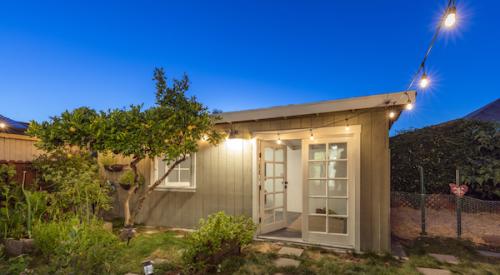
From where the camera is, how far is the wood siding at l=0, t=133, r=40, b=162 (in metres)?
5.76

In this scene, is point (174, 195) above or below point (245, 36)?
below

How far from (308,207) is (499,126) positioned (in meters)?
5.68

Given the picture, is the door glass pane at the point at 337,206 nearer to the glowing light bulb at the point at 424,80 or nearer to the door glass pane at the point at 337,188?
the door glass pane at the point at 337,188

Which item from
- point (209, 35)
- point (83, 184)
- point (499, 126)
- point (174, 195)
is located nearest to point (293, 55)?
point (209, 35)

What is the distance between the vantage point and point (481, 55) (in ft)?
69.0

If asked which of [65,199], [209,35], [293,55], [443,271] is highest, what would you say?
[293,55]

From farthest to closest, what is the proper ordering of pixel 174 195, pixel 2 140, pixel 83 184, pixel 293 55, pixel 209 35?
pixel 293 55 < pixel 209 35 < pixel 2 140 < pixel 174 195 < pixel 83 184

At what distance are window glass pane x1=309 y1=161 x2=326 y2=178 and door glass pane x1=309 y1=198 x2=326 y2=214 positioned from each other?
38 cm

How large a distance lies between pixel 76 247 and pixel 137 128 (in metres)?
1.98

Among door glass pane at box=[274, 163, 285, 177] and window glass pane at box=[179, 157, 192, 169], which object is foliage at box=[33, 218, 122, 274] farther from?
door glass pane at box=[274, 163, 285, 177]

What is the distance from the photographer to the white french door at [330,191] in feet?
13.1

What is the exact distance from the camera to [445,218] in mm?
5801

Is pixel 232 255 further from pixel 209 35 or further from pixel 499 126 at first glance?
pixel 209 35

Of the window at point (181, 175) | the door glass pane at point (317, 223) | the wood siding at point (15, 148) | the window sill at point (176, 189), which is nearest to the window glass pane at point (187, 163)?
the window at point (181, 175)
